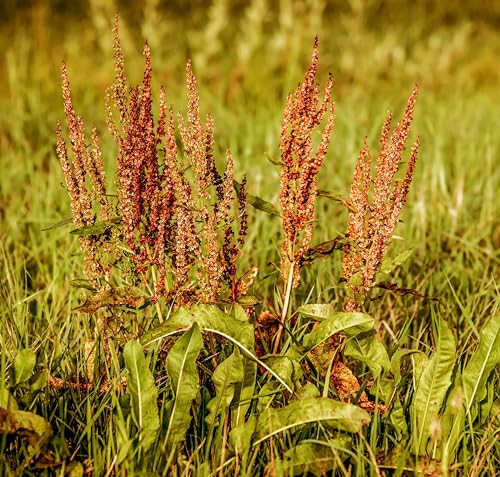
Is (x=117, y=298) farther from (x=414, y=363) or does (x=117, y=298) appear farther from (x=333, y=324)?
(x=414, y=363)

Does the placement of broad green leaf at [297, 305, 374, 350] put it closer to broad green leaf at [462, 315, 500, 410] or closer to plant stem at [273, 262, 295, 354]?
plant stem at [273, 262, 295, 354]

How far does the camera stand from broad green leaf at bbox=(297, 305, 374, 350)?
189 cm

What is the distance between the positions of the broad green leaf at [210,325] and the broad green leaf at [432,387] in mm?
343

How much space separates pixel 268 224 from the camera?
11.1ft

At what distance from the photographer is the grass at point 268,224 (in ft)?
6.03

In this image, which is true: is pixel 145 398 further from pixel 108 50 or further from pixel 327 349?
pixel 108 50

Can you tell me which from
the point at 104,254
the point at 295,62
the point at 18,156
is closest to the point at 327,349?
the point at 104,254

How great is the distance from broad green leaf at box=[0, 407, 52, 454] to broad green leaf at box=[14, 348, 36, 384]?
0.14m

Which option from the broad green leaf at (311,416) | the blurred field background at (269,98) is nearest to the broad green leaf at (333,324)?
the broad green leaf at (311,416)

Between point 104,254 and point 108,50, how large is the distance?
194 inches

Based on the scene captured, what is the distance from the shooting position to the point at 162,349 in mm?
2098

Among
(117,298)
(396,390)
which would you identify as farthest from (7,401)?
(396,390)

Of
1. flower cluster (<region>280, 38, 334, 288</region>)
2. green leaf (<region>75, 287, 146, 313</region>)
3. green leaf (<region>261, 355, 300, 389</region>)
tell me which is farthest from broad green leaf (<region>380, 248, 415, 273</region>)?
green leaf (<region>75, 287, 146, 313</region>)

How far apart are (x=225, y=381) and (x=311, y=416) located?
0.73 ft
